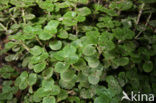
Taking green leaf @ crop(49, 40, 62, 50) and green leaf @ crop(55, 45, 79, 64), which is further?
green leaf @ crop(49, 40, 62, 50)

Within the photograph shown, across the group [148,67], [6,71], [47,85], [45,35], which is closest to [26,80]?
[47,85]

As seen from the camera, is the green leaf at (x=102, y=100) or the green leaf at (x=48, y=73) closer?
the green leaf at (x=102, y=100)

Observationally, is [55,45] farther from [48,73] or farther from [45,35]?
[48,73]

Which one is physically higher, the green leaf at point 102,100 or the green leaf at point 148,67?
the green leaf at point 102,100

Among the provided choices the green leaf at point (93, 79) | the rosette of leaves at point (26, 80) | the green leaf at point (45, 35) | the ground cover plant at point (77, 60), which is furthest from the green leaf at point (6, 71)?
the green leaf at point (93, 79)

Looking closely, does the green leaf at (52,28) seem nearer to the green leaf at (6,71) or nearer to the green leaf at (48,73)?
the green leaf at (48,73)

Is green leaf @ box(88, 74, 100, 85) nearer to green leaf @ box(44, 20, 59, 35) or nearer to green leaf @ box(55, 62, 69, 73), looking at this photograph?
green leaf @ box(55, 62, 69, 73)

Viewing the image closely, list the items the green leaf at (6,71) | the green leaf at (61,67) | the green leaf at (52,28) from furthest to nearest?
the green leaf at (6,71) → the green leaf at (52,28) → the green leaf at (61,67)

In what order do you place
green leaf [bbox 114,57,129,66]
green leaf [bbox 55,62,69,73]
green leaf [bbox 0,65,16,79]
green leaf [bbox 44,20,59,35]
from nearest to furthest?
green leaf [bbox 55,62,69,73] < green leaf [bbox 44,20,59,35] < green leaf [bbox 114,57,129,66] < green leaf [bbox 0,65,16,79]

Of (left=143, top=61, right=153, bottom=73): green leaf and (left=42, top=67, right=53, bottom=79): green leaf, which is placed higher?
(left=42, top=67, right=53, bottom=79): green leaf

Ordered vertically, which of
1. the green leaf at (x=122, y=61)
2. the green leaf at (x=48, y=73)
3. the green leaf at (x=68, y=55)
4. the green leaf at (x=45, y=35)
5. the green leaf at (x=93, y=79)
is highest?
the green leaf at (x=45, y=35)

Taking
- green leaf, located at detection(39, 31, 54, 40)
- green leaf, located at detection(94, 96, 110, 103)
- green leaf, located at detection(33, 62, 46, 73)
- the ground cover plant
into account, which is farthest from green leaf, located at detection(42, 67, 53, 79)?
green leaf, located at detection(94, 96, 110, 103)

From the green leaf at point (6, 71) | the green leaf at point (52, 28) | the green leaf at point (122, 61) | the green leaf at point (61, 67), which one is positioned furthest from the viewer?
the green leaf at point (6, 71)
